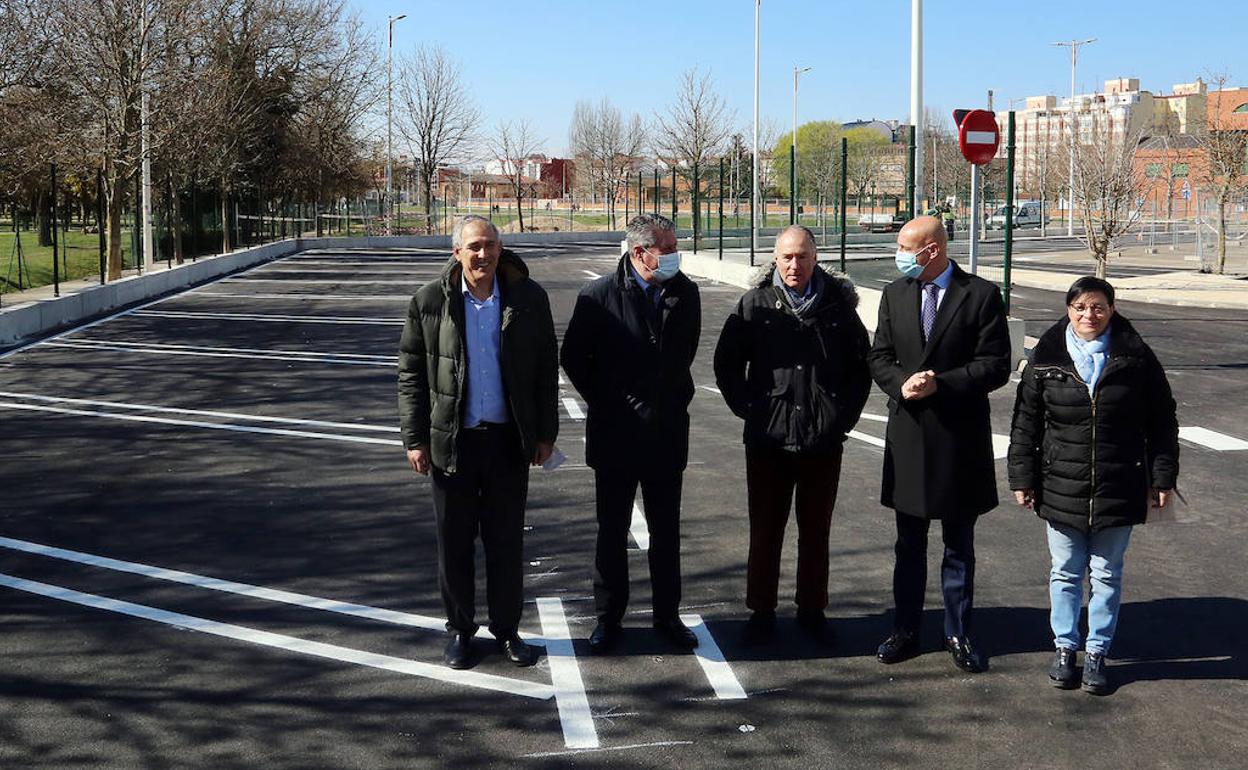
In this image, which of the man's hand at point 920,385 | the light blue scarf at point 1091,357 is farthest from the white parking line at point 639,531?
the light blue scarf at point 1091,357

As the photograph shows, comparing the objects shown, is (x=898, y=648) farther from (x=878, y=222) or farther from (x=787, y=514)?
(x=878, y=222)

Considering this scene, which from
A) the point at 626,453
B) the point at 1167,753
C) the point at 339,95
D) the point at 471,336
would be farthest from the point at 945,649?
the point at 339,95

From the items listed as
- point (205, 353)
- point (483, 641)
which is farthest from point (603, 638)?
point (205, 353)

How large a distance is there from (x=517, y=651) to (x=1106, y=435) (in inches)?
102

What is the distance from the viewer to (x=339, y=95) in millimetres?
58688

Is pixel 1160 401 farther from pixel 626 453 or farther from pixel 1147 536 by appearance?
pixel 1147 536

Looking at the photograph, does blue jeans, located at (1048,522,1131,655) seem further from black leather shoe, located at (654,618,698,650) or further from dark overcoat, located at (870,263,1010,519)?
A: black leather shoe, located at (654,618,698,650)

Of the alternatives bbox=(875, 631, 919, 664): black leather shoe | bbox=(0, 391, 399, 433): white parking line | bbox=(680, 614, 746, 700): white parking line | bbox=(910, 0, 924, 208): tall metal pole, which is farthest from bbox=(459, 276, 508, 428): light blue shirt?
bbox=(910, 0, 924, 208): tall metal pole

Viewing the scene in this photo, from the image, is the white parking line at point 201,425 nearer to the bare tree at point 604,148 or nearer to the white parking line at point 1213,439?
the white parking line at point 1213,439

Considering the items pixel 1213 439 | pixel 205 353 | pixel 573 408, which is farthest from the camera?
pixel 205 353

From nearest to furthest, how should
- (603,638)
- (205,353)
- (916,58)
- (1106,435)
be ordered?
(1106,435) < (603,638) < (205,353) < (916,58)

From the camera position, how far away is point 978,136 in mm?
15219

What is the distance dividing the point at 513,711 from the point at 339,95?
186 feet

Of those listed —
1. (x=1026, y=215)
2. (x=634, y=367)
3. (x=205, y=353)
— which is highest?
(x=1026, y=215)
